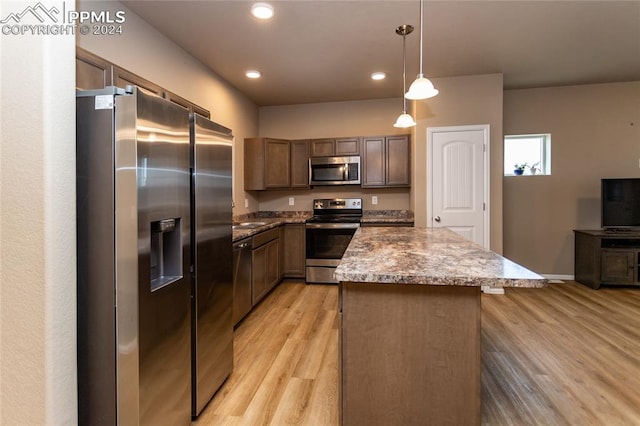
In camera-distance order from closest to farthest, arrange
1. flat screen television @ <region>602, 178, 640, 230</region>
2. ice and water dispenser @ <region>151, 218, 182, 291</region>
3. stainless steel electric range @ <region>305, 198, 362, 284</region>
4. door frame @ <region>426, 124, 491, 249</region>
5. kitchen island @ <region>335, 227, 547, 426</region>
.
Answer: kitchen island @ <region>335, 227, 547, 426</region> → ice and water dispenser @ <region>151, 218, 182, 291</region> → door frame @ <region>426, 124, 491, 249</region> → flat screen television @ <region>602, 178, 640, 230</region> → stainless steel electric range @ <region>305, 198, 362, 284</region>

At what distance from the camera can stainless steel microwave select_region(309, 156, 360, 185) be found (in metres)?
4.62

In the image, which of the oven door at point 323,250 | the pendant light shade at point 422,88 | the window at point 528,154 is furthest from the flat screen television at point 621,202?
the pendant light shade at point 422,88

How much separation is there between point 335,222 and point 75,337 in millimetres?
3430

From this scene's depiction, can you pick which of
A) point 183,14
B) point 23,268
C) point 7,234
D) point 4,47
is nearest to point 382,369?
point 23,268

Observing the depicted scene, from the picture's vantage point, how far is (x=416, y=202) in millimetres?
4141

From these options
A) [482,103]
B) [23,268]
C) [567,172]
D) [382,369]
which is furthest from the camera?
[567,172]

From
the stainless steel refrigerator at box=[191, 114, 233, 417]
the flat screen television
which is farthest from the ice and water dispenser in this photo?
the flat screen television

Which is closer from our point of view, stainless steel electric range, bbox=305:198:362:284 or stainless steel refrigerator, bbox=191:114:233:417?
stainless steel refrigerator, bbox=191:114:233:417

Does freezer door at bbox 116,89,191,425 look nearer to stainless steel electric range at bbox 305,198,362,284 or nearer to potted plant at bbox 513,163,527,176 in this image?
stainless steel electric range at bbox 305,198,362,284

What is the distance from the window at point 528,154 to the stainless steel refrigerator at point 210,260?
4245 mm

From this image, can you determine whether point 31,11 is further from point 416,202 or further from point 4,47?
point 416,202

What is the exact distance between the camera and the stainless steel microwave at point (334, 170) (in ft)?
15.2

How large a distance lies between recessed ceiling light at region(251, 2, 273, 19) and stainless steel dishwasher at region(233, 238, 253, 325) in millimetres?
1901

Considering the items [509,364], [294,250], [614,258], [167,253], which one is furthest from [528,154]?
[167,253]
